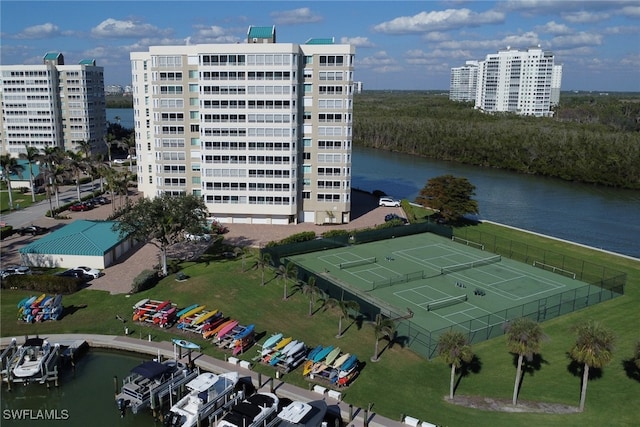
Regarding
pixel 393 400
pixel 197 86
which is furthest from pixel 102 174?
pixel 393 400

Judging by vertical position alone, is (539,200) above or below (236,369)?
above

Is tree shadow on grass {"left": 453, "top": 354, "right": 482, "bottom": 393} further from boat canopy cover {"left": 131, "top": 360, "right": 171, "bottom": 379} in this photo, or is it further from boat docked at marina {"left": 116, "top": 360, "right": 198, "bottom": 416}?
boat canopy cover {"left": 131, "top": 360, "right": 171, "bottom": 379}

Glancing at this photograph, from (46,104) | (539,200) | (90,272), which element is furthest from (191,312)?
(46,104)

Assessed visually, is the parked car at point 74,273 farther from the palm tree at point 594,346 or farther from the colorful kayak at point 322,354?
the palm tree at point 594,346

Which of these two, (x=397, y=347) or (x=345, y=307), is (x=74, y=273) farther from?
(x=397, y=347)

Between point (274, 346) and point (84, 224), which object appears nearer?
point (274, 346)

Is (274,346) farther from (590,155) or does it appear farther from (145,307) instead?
(590,155)
